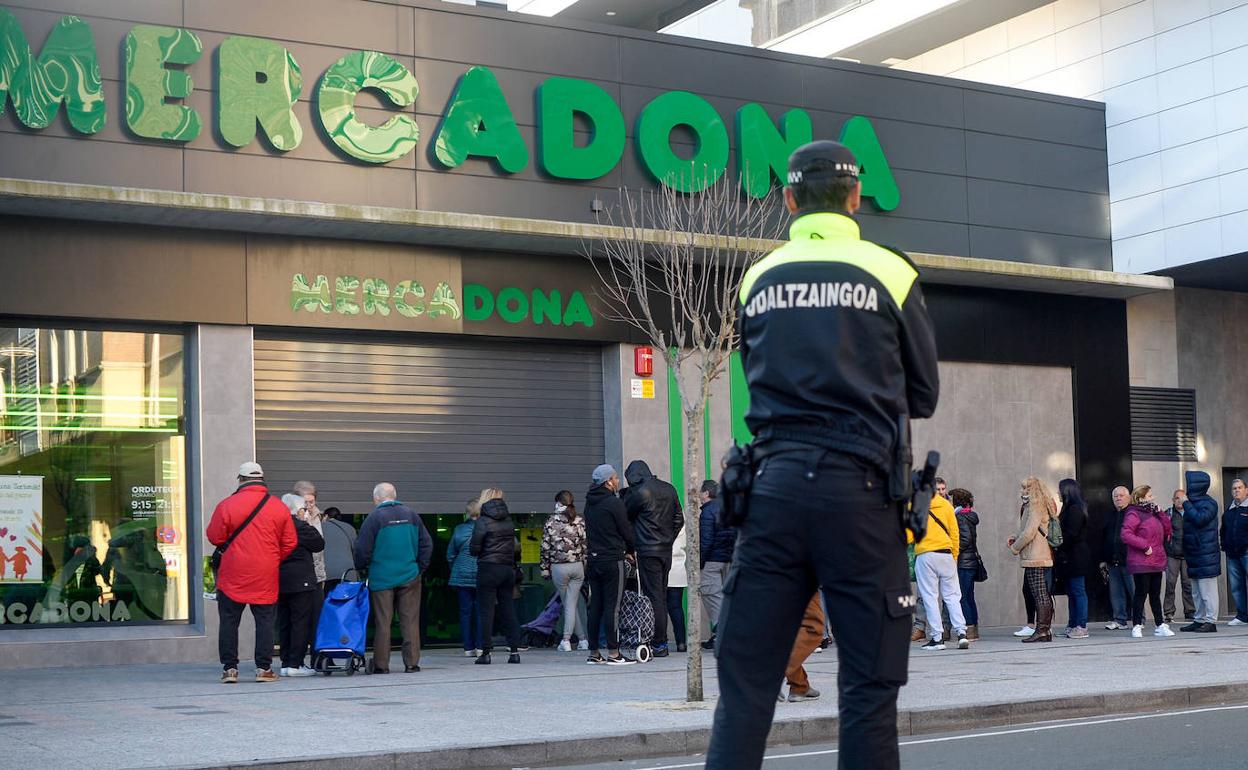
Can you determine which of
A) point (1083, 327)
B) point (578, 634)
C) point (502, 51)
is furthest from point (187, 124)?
point (1083, 327)

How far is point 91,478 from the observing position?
16.1 meters

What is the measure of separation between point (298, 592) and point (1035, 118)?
43.2 ft

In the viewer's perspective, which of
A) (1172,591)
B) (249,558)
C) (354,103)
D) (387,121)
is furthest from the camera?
(1172,591)

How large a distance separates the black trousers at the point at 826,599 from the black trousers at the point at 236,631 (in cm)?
984

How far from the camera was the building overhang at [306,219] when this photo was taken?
14977mm

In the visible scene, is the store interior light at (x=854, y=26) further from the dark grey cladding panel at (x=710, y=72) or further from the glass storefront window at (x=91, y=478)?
the glass storefront window at (x=91, y=478)

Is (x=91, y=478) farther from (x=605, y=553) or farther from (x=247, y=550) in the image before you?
(x=605, y=553)

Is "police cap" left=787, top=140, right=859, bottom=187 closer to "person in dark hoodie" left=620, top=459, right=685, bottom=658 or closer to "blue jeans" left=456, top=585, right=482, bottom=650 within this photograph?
"person in dark hoodie" left=620, top=459, right=685, bottom=658

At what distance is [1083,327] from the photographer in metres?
22.5

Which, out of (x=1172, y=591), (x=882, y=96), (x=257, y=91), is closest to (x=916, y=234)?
(x=882, y=96)

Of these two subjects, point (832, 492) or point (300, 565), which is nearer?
point (832, 492)

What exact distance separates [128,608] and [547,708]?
7.20 meters

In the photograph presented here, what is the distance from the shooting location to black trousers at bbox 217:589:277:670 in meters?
13.3

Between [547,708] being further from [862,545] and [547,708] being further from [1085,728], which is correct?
[862,545]
